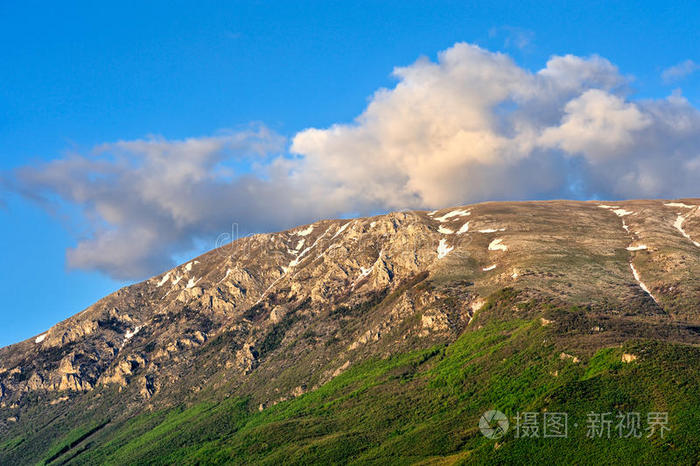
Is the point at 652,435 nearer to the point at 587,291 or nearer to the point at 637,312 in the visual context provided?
the point at 637,312

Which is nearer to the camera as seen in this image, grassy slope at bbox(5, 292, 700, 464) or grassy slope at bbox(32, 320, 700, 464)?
grassy slope at bbox(32, 320, 700, 464)

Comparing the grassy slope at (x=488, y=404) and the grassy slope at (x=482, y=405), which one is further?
the grassy slope at (x=488, y=404)

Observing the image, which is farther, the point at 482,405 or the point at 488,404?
the point at 482,405

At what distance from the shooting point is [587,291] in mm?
194500

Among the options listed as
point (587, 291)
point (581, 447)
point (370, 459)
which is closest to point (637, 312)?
point (587, 291)

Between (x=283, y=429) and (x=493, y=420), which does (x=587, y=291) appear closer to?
(x=493, y=420)

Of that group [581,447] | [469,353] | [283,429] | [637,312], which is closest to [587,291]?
[637,312]

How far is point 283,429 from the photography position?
181 metres

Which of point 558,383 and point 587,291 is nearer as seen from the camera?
point 558,383

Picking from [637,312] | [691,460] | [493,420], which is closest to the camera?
[691,460]

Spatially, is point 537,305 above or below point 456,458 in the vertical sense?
above

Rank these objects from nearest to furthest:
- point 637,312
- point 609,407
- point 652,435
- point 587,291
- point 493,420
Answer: point 652,435, point 609,407, point 493,420, point 637,312, point 587,291

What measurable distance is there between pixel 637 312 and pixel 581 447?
8351 cm

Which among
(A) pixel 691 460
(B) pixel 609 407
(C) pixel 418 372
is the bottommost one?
(A) pixel 691 460
